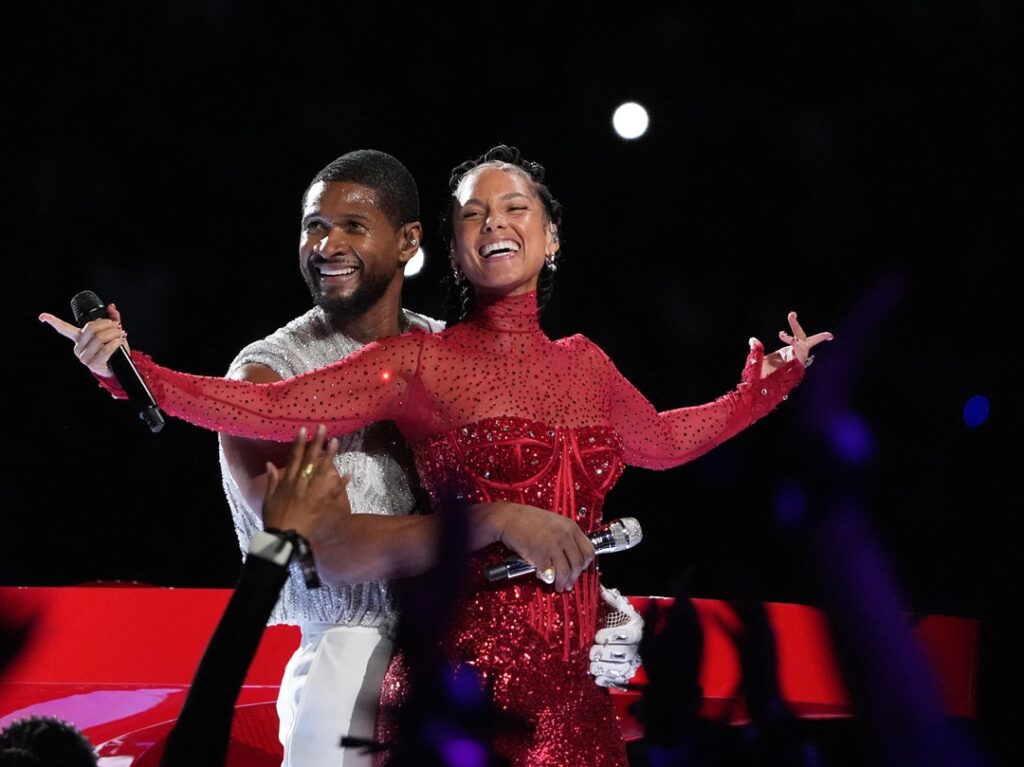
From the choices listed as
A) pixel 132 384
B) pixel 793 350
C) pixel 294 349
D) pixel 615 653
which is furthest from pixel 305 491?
pixel 793 350

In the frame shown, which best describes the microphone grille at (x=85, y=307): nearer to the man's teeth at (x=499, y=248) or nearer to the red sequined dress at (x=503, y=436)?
the red sequined dress at (x=503, y=436)

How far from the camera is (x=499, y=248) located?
77.0 inches

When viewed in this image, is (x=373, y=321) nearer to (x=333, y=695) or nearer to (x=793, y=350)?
(x=333, y=695)

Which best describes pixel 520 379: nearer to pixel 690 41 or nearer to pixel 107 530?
pixel 690 41

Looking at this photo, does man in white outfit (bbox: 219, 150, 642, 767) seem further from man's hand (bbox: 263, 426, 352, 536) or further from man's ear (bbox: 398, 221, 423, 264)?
man's hand (bbox: 263, 426, 352, 536)

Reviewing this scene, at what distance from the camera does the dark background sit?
3.28 metres

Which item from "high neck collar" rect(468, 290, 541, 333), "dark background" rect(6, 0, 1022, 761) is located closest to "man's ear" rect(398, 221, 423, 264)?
"high neck collar" rect(468, 290, 541, 333)

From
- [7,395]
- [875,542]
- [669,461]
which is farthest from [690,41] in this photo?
[7,395]

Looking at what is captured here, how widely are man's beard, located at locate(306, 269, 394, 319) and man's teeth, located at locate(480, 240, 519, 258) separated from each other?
28 centimetres

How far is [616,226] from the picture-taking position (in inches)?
144

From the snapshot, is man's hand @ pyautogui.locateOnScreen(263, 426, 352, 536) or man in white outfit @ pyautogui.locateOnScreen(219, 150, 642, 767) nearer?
man's hand @ pyautogui.locateOnScreen(263, 426, 352, 536)

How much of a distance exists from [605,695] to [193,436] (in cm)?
231

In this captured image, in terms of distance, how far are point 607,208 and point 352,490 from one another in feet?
6.04

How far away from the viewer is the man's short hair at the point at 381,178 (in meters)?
2.18
